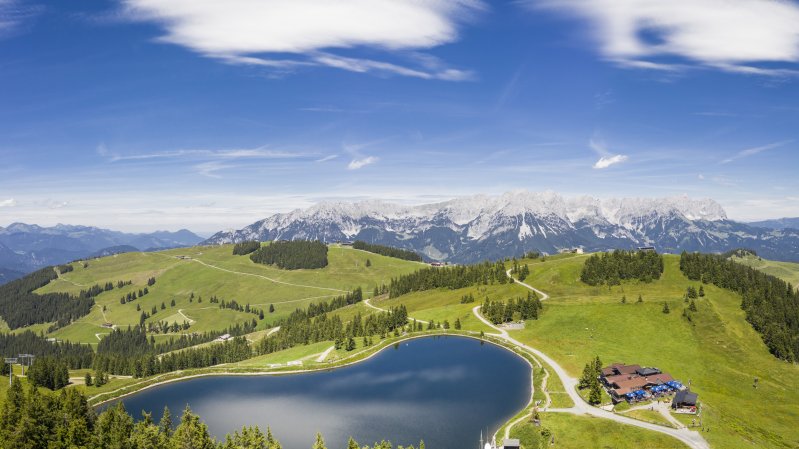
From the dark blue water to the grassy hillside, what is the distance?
72.1 feet

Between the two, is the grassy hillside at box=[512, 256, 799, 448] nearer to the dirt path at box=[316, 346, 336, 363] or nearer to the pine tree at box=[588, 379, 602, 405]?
the pine tree at box=[588, 379, 602, 405]

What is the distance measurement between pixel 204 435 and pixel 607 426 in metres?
73.3

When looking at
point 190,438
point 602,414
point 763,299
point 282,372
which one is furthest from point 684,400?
point 282,372

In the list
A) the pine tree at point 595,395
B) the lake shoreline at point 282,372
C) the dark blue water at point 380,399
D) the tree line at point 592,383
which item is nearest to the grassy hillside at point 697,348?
the lake shoreline at point 282,372

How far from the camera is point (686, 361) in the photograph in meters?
128

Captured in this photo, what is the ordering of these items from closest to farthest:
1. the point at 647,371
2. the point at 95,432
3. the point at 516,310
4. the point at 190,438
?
the point at 190,438, the point at 95,432, the point at 647,371, the point at 516,310

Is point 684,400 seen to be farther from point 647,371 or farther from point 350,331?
point 350,331

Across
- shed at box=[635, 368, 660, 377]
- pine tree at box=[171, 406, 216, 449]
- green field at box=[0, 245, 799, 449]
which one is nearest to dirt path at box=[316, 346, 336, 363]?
green field at box=[0, 245, 799, 449]

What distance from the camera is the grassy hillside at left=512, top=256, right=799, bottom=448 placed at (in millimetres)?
97000

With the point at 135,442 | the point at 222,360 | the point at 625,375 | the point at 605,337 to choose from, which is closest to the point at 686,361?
the point at 605,337

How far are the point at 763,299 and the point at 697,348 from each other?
5105cm

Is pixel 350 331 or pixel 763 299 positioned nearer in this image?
pixel 763 299

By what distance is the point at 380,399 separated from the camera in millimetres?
116312

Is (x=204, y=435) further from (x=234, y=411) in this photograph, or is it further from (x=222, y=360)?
(x=222, y=360)
